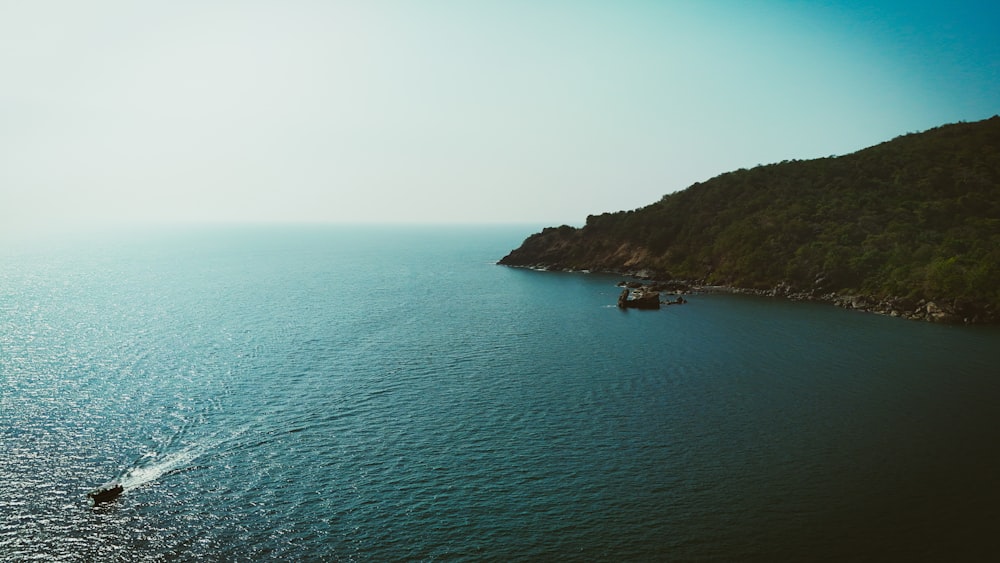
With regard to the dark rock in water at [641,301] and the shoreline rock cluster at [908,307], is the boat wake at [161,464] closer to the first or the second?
the dark rock in water at [641,301]

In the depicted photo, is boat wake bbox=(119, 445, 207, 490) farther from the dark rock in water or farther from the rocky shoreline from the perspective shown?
the rocky shoreline

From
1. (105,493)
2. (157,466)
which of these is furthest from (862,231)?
(105,493)

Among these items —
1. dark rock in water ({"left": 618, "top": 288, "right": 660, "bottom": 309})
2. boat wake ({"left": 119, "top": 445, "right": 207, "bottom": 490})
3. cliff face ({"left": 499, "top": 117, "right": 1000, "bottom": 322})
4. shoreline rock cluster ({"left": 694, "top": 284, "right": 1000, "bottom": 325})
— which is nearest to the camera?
boat wake ({"left": 119, "top": 445, "right": 207, "bottom": 490})

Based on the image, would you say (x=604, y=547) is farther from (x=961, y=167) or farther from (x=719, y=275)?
(x=961, y=167)

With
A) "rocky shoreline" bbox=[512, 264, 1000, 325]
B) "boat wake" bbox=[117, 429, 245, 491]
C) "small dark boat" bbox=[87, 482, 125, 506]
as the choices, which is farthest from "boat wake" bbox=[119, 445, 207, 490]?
"rocky shoreline" bbox=[512, 264, 1000, 325]

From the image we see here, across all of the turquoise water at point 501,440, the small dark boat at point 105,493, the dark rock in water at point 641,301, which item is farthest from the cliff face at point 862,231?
the small dark boat at point 105,493

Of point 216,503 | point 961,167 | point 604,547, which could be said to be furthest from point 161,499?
point 961,167

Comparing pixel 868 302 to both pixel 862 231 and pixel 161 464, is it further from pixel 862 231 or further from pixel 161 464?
pixel 161 464
